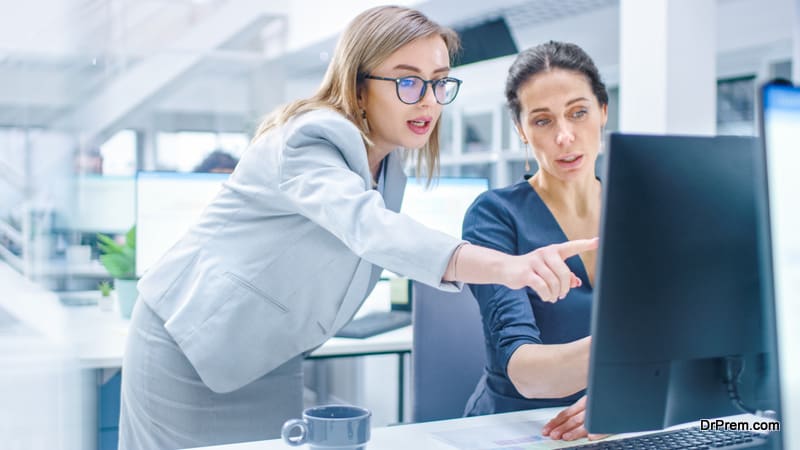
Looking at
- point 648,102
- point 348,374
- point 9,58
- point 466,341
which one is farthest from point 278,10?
point 466,341

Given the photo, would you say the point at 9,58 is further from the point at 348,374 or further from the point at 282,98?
the point at 282,98

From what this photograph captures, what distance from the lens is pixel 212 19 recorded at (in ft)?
22.8

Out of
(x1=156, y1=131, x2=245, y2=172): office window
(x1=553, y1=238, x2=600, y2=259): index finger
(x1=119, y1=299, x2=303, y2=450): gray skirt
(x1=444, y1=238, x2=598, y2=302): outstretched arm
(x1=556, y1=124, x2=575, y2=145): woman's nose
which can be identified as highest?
(x1=156, y1=131, x2=245, y2=172): office window

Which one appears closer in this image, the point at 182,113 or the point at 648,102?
the point at 648,102

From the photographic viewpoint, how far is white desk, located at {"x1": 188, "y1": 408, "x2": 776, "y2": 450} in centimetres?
107

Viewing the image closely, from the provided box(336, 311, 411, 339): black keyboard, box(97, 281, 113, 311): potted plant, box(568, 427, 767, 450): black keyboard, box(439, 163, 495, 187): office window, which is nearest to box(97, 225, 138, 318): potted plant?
box(97, 281, 113, 311): potted plant

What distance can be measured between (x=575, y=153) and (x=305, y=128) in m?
0.56

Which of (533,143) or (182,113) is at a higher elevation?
(182,113)

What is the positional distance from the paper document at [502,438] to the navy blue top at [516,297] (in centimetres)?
15

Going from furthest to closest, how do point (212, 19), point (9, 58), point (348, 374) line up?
point (212, 19), point (9, 58), point (348, 374)

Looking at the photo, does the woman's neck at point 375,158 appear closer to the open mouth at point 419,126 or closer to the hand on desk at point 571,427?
the open mouth at point 419,126

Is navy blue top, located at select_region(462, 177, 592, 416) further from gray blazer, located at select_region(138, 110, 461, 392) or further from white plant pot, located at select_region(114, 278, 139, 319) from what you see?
white plant pot, located at select_region(114, 278, 139, 319)

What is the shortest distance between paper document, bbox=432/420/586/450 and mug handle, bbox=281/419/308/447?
25cm

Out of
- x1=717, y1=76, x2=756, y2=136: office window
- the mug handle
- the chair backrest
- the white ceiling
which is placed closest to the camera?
the mug handle
